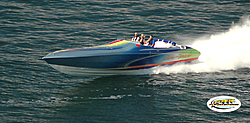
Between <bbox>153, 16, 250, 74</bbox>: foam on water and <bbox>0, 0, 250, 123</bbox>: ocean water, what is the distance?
0.06 m

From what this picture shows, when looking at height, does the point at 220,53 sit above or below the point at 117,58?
below

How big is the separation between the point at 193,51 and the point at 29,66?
9812 millimetres

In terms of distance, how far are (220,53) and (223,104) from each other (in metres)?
5.88

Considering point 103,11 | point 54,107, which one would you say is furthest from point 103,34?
point 54,107

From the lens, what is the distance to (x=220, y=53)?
2092cm

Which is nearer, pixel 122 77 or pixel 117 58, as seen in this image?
pixel 117 58

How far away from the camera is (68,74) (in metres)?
17.7

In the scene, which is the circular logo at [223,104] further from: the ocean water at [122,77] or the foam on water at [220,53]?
the foam on water at [220,53]

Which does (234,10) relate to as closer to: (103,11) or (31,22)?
(103,11)

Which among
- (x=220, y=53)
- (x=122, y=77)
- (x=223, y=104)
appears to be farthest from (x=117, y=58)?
(x=220, y=53)

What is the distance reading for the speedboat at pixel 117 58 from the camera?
55.6 ft

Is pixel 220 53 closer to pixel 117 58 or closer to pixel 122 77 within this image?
pixel 122 77

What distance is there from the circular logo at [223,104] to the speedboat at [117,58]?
143 inches

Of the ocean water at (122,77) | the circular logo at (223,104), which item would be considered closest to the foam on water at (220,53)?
the ocean water at (122,77)
